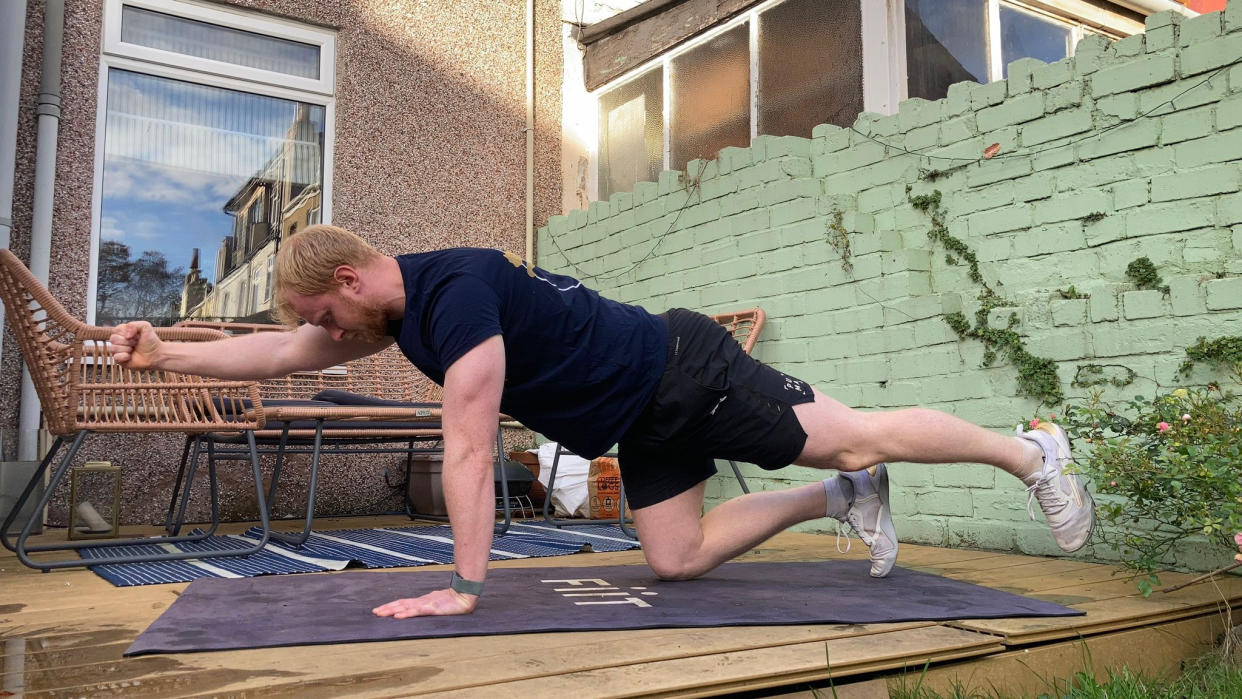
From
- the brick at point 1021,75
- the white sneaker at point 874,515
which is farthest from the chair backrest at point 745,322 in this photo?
the white sneaker at point 874,515

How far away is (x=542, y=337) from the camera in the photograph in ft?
6.18

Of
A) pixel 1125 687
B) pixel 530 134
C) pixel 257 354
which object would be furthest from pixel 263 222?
pixel 1125 687

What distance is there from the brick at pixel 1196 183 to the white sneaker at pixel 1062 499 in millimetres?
936

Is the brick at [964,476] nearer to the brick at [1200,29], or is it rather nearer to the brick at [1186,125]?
the brick at [1186,125]

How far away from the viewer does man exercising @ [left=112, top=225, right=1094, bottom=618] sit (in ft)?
5.67

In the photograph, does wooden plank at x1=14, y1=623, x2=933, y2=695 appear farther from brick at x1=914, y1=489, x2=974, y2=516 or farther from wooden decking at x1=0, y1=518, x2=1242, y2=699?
brick at x1=914, y1=489, x2=974, y2=516

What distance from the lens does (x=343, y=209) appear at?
5.05 metres

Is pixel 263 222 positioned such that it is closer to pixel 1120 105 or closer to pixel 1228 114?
pixel 1120 105

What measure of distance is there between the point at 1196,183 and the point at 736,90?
2690 millimetres

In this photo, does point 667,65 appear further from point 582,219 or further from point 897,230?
point 897,230

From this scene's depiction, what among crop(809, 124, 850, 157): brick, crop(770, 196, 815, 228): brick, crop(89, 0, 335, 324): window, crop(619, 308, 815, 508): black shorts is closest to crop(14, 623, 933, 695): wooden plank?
crop(619, 308, 815, 508): black shorts

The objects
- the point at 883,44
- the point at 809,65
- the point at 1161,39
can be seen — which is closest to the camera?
the point at 1161,39

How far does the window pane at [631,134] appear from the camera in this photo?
5.45 meters

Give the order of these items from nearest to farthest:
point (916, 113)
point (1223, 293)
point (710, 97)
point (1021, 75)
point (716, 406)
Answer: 1. point (716, 406)
2. point (1223, 293)
3. point (1021, 75)
4. point (916, 113)
5. point (710, 97)
